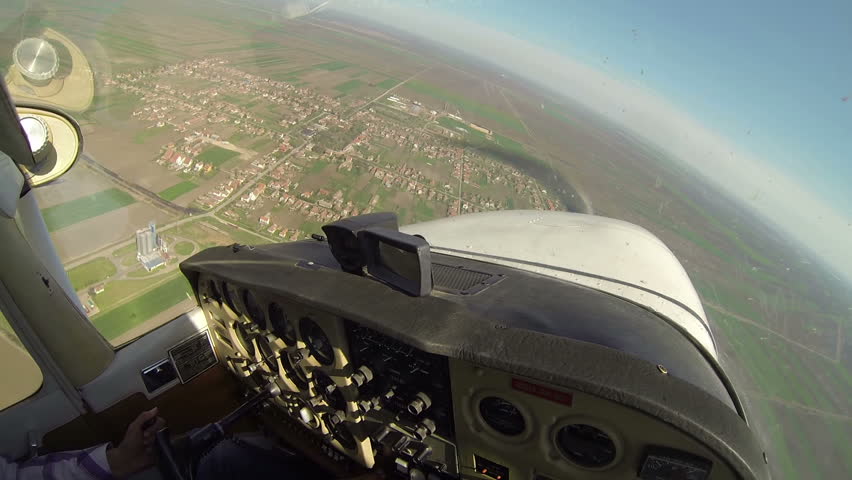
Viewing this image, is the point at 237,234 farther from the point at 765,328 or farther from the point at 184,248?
the point at 765,328

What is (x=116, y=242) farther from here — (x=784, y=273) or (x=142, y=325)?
(x=784, y=273)

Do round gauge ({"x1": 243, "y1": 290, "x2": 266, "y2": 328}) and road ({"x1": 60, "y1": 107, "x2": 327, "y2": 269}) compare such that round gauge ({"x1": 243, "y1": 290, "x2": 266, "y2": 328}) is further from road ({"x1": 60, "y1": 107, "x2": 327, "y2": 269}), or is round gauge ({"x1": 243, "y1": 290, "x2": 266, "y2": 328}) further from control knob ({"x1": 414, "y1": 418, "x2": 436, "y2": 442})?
road ({"x1": 60, "y1": 107, "x2": 327, "y2": 269})

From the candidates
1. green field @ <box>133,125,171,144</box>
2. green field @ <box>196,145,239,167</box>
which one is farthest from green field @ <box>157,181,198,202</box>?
green field @ <box>196,145,239,167</box>

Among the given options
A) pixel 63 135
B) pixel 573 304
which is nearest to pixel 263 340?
pixel 573 304

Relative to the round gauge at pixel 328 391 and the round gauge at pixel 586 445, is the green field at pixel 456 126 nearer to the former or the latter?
the round gauge at pixel 328 391

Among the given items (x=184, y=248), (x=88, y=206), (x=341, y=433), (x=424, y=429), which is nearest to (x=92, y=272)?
(x=88, y=206)

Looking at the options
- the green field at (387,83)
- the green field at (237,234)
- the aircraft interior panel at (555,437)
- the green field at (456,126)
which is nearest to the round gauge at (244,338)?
Answer: the aircraft interior panel at (555,437)
